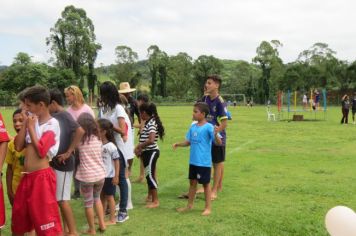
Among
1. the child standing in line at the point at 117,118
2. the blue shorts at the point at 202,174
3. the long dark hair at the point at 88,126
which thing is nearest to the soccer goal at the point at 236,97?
the blue shorts at the point at 202,174

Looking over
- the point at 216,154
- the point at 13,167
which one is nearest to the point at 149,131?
the point at 216,154

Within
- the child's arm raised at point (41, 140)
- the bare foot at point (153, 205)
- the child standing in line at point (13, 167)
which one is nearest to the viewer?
the child's arm raised at point (41, 140)

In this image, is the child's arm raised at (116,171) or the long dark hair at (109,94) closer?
the child's arm raised at (116,171)

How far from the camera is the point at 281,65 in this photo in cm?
8181

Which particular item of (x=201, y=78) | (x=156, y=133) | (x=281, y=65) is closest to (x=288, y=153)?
(x=156, y=133)

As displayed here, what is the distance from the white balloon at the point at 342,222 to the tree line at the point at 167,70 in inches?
2617

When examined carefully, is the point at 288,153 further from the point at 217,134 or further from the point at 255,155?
the point at 217,134

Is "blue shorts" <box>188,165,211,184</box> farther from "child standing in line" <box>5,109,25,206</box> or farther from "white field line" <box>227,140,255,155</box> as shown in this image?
"white field line" <box>227,140,255,155</box>

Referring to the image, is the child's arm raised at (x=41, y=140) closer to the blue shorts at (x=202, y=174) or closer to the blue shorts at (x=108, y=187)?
the blue shorts at (x=108, y=187)

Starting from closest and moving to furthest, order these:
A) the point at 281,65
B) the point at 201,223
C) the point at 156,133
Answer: the point at 201,223
the point at 156,133
the point at 281,65

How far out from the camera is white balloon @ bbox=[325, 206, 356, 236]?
10.0 ft

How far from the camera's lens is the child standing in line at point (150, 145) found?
6445 mm

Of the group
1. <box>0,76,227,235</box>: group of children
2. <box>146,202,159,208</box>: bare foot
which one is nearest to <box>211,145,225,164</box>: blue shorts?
<box>0,76,227,235</box>: group of children

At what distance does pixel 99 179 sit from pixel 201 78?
8551 centimetres
